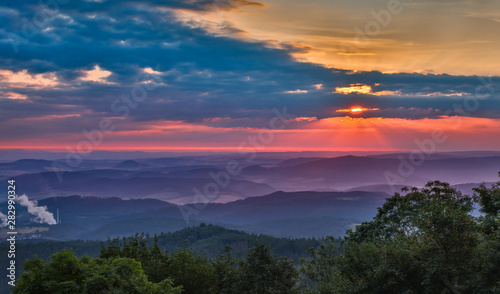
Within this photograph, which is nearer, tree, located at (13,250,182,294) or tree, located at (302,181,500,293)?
tree, located at (13,250,182,294)

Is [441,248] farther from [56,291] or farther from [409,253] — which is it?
[56,291]

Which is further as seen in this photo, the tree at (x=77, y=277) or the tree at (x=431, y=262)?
the tree at (x=431, y=262)

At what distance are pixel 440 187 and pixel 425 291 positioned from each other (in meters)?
20.8

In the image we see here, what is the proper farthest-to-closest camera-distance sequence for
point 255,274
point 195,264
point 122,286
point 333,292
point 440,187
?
point 440,187, point 195,264, point 255,274, point 333,292, point 122,286

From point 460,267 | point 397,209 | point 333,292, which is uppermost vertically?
point 397,209

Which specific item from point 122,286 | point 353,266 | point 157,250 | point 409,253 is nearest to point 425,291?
point 409,253

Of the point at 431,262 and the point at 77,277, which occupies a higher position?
the point at 77,277

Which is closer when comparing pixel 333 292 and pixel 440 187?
pixel 333 292

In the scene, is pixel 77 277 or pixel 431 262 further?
pixel 431 262

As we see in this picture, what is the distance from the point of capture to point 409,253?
76.1 feet

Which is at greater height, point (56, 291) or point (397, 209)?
point (397, 209)

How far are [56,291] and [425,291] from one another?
18738 millimetres

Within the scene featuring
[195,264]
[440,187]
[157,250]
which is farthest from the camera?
[440,187]

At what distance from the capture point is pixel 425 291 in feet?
73.2
